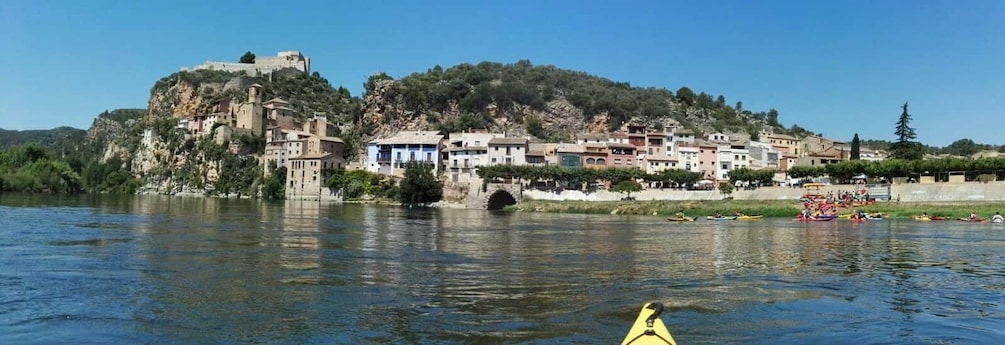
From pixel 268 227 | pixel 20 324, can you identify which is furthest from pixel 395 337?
pixel 268 227

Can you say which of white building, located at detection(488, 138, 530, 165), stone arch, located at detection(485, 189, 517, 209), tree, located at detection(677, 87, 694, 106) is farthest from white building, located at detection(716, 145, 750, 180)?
tree, located at detection(677, 87, 694, 106)

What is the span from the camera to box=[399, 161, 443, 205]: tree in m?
85.2

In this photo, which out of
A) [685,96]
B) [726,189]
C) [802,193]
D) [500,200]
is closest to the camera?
[802,193]

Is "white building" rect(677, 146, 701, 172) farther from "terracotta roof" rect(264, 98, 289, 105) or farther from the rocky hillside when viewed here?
"terracotta roof" rect(264, 98, 289, 105)

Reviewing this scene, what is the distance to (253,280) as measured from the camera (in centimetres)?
1747

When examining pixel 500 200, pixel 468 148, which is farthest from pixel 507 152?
pixel 500 200

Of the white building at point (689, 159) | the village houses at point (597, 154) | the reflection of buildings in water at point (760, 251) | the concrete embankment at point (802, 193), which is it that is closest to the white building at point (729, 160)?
the village houses at point (597, 154)

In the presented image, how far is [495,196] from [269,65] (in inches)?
3582

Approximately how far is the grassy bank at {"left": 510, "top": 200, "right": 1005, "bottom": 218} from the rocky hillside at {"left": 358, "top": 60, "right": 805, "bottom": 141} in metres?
40.7

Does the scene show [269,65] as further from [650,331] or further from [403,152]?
[650,331]

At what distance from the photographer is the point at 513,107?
Result: 125 m

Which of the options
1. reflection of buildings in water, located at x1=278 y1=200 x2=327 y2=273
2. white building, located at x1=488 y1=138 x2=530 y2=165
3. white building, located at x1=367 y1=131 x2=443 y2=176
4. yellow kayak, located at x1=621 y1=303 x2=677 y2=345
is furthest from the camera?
white building, located at x1=367 y1=131 x2=443 y2=176

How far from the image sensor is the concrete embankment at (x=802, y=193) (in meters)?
56.1

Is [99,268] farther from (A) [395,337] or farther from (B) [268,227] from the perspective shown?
(B) [268,227]
